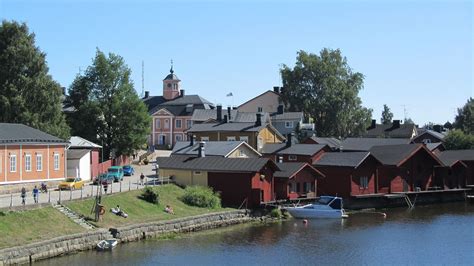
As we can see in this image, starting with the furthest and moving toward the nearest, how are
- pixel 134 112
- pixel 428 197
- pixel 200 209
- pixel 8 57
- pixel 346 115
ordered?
pixel 346 115 < pixel 134 112 < pixel 428 197 < pixel 8 57 < pixel 200 209

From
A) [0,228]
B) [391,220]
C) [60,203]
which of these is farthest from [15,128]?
[391,220]

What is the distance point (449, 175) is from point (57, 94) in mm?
43754

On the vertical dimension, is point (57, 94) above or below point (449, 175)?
above

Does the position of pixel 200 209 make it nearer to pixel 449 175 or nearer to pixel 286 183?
pixel 286 183

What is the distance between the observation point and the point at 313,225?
50094mm

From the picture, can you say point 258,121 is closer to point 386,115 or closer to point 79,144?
point 79,144

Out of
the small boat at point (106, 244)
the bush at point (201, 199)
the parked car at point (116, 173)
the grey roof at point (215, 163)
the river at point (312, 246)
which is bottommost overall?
the river at point (312, 246)

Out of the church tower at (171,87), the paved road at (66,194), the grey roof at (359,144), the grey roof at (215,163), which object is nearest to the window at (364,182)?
the grey roof at (215,163)

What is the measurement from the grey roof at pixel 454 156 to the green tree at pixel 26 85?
41.8 meters

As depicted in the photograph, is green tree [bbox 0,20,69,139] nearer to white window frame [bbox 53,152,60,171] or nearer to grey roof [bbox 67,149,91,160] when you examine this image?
grey roof [bbox 67,149,91,160]

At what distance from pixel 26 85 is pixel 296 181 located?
2801 centimetres

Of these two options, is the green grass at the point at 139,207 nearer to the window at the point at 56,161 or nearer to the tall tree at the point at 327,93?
the window at the point at 56,161

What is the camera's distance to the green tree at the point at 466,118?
11579cm

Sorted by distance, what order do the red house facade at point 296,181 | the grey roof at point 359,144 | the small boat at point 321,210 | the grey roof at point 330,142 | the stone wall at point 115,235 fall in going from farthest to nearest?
1. the grey roof at point 330,142
2. the grey roof at point 359,144
3. the red house facade at point 296,181
4. the small boat at point 321,210
5. the stone wall at point 115,235
